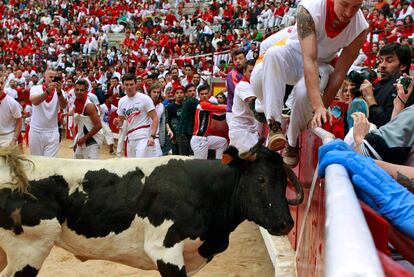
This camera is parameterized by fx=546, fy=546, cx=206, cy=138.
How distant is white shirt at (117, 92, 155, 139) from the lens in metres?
8.72

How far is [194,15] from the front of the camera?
104 ft

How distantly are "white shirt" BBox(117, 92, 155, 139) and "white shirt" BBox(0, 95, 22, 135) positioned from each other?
161 centimetres

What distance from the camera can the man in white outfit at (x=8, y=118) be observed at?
324 inches

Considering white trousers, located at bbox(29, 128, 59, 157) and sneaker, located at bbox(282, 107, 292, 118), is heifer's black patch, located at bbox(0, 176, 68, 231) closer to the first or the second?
sneaker, located at bbox(282, 107, 292, 118)

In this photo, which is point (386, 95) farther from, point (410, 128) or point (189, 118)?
point (189, 118)

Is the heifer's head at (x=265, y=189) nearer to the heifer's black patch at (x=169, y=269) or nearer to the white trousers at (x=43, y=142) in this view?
the heifer's black patch at (x=169, y=269)

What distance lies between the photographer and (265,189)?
371 centimetres

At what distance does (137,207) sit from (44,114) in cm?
514

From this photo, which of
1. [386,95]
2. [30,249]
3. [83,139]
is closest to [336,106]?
[386,95]

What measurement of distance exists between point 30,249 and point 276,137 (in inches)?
72.7

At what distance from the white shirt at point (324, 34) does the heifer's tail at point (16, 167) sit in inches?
84.3

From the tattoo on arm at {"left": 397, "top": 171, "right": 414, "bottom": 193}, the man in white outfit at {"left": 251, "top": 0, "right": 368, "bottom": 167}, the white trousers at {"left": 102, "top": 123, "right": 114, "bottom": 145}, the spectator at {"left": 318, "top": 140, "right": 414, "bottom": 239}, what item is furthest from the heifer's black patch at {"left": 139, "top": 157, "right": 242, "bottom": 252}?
the white trousers at {"left": 102, "top": 123, "right": 114, "bottom": 145}

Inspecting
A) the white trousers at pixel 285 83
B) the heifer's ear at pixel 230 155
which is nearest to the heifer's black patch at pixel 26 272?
the heifer's ear at pixel 230 155

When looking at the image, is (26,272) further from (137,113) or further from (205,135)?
(205,135)
